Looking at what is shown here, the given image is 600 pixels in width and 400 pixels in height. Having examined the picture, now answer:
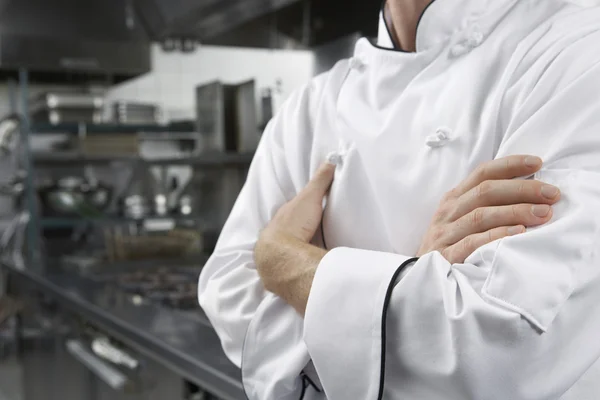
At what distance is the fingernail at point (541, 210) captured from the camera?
672 mm

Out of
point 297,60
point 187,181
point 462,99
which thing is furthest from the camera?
point 187,181

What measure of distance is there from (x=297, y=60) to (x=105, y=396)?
3.50 ft

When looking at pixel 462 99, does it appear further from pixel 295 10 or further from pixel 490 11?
pixel 295 10

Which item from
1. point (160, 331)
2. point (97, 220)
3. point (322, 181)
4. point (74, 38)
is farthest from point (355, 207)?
point (74, 38)

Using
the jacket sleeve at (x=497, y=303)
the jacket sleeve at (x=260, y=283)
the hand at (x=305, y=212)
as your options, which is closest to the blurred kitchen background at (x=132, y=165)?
the jacket sleeve at (x=260, y=283)

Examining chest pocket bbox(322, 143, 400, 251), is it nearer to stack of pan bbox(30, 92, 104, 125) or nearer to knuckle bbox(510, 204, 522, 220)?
knuckle bbox(510, 204, 522, 220)

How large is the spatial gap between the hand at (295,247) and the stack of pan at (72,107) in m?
2.25

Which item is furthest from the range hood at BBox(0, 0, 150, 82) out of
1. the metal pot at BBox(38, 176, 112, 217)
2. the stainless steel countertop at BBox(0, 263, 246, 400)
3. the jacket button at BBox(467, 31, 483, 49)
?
the jacket button at BBox(467, 31, 483, 49)

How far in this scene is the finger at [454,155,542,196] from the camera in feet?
2.32

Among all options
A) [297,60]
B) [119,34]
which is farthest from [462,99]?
[119,34]

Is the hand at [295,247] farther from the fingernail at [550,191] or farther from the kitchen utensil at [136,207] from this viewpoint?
the kitchen utensil at [136,207]

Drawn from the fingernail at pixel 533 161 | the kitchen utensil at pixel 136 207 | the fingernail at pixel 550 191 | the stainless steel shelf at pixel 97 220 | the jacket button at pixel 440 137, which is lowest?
the stainless steel shelf at pixel 97 220

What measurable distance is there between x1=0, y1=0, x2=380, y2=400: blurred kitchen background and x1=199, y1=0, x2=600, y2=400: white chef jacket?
383 millimetres

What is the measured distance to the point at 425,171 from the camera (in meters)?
0.87
